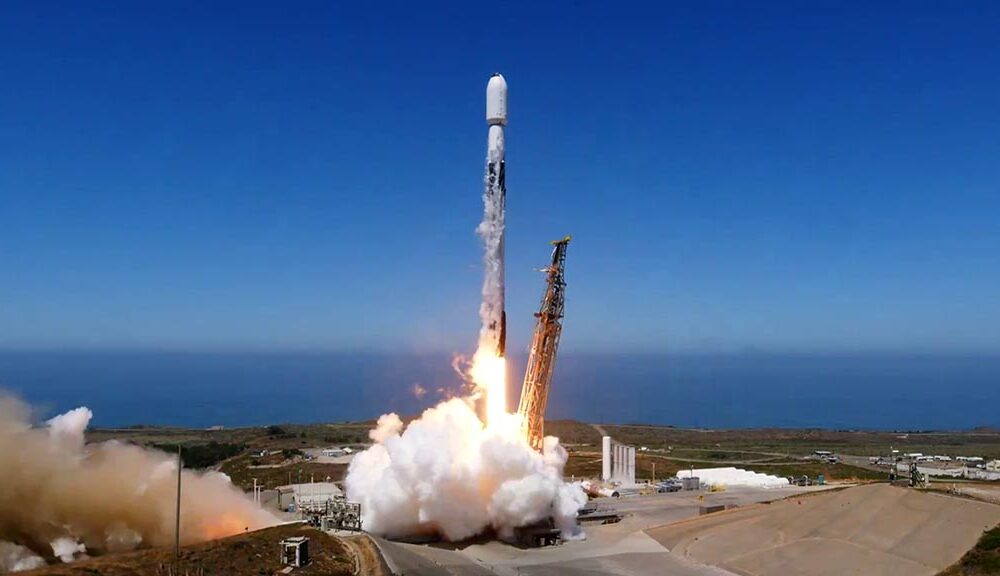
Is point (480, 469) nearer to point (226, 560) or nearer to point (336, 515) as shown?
point (336, 515)

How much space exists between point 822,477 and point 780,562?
31121 millimetres

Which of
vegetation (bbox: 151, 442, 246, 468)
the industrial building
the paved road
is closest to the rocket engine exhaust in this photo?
the paved road

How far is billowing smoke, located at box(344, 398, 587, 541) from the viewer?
38.7 m

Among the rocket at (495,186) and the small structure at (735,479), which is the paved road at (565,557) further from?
the small structure at (735,479)

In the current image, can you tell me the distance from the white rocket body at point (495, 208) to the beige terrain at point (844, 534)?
14.5 meters

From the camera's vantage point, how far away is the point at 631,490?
5791cm

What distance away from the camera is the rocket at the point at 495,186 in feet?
133

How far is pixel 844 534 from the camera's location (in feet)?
127

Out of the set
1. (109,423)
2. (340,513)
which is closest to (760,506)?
(340,513)

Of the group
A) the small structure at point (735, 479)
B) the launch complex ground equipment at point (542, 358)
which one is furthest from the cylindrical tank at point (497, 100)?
the small structure at point (735, 479)

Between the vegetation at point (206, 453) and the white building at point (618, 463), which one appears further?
the vegetation at point (206, 453)

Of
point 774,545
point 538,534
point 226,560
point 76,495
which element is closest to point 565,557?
point 538,534

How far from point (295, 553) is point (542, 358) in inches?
717

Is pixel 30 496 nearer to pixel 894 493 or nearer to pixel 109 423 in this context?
pixel 894 493
